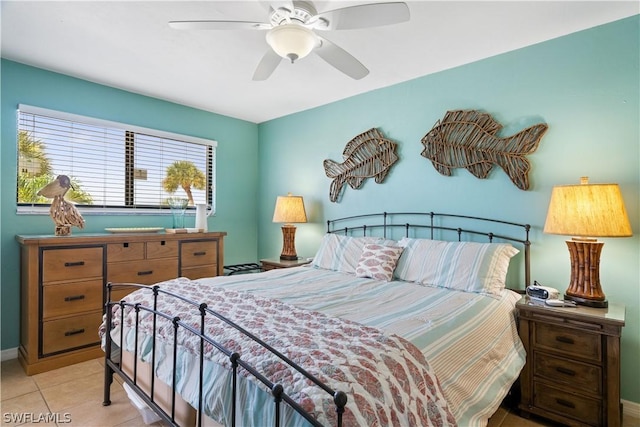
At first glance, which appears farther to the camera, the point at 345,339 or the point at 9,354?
the point at 9,354

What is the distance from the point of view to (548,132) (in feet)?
7.99

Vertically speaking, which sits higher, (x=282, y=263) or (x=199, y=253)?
(x=199, y=253)

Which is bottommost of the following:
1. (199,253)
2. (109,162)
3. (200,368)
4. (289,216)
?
(200,368)

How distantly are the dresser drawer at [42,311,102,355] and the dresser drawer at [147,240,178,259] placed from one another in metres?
0.64

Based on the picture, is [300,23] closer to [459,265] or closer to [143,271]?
[459,265]

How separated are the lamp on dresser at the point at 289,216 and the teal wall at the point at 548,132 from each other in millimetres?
500

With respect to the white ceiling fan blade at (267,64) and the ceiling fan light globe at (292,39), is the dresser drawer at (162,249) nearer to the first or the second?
the white ceiling fan blade at (267,64)

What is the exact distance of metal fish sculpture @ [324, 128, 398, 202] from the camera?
10.9 ft

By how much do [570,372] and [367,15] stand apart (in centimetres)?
229

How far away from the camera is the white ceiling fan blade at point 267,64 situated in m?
2.14

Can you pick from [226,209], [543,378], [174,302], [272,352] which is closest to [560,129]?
[543,378]

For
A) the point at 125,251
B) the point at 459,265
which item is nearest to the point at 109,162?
the point at 125,251

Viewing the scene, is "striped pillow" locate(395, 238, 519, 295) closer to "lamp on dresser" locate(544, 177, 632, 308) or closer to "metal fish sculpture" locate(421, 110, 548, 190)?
"lamp on dresser" locate(544, 177, 632, 308)

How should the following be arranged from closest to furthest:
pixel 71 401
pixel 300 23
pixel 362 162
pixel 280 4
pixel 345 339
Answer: pixel 345 339
pixel 280 4
pixel 300 23
pixel 71 401
pixel 362 162
